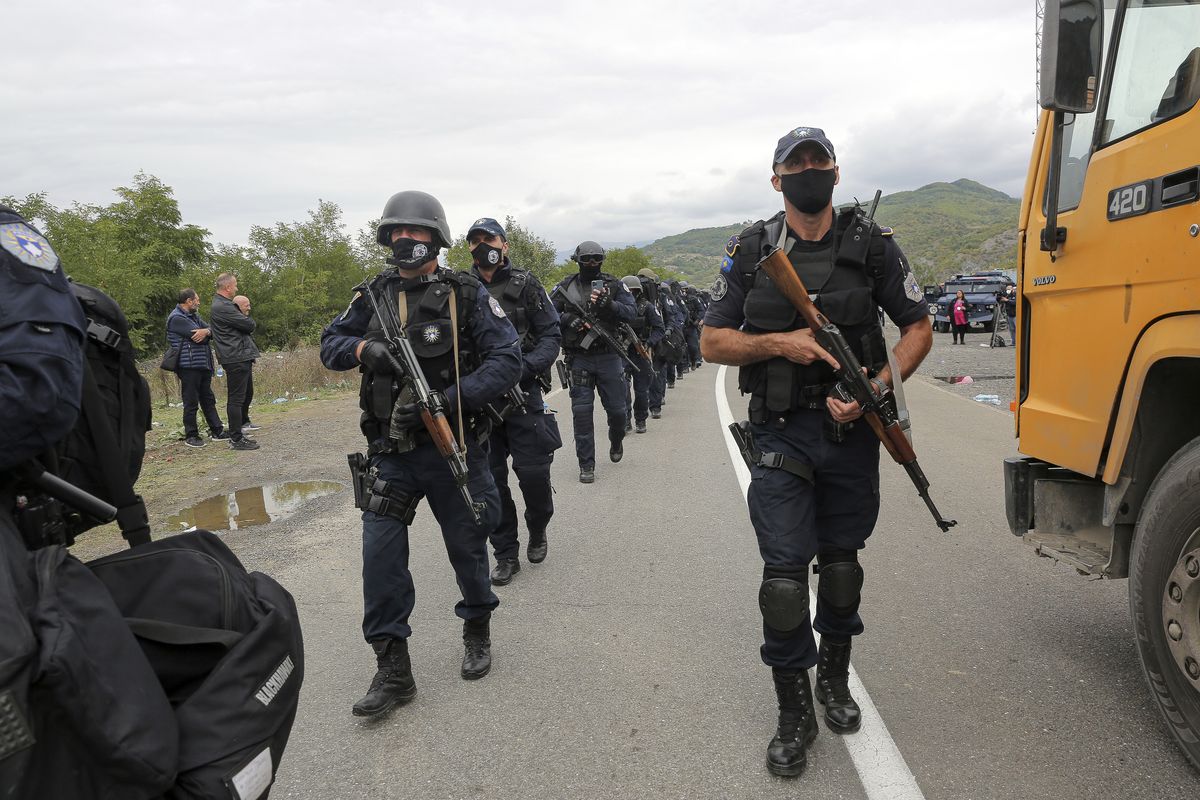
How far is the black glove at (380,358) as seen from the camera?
130 inches

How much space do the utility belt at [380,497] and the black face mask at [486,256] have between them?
1.98m

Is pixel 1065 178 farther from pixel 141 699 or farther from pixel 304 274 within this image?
pixel 304 274

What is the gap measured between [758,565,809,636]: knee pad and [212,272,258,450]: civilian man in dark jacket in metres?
7.87

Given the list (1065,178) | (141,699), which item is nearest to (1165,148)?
(1065,178)

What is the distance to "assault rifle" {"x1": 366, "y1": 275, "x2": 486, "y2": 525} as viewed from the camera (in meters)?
3.24

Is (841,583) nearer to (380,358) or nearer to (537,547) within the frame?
(380,358)

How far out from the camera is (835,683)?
298cm

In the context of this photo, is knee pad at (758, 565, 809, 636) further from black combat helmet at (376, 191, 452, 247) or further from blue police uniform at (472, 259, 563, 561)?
blue police uniform at (472, 259, 563, 561)

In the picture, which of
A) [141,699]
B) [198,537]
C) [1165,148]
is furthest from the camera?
[1165,148]

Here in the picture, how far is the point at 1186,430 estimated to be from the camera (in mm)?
2623

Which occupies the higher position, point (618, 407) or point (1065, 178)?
point (1065, 178)

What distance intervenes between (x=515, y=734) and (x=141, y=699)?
174 cm

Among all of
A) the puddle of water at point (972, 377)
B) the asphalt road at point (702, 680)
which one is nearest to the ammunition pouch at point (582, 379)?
the asphalt road at point (702, 680)

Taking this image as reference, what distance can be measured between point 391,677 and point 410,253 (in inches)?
70.1
